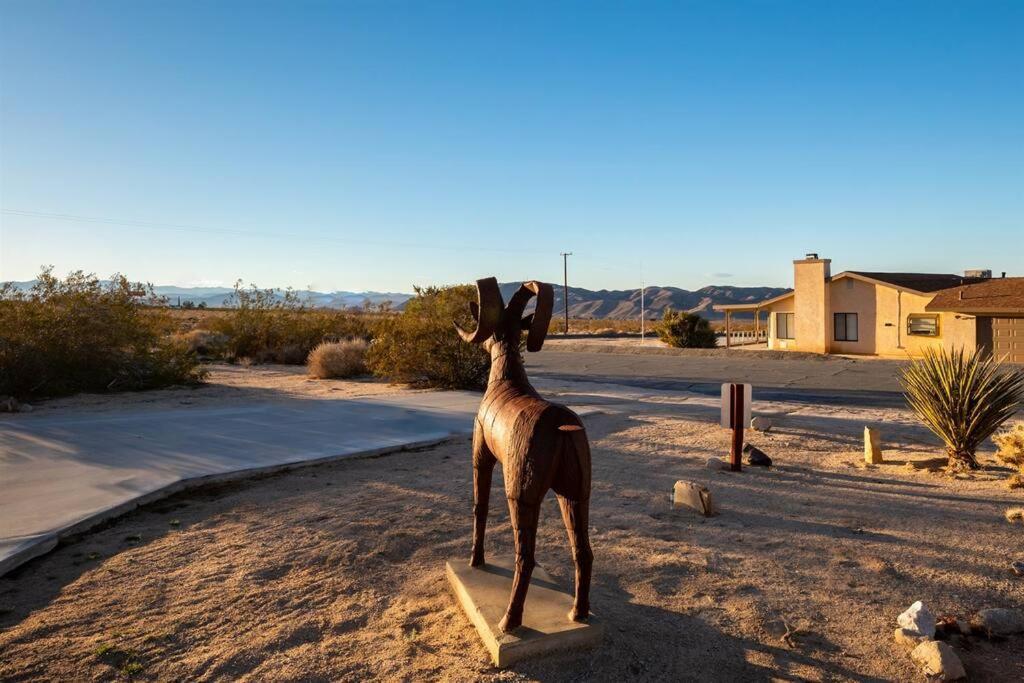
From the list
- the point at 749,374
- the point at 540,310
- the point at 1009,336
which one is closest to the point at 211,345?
the point at 749,374

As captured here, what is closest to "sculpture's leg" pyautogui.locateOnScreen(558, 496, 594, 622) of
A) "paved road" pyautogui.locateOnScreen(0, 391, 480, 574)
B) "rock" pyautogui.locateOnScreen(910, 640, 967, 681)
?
"rock" pyautogui.locateOnScreen(910, 640, 967, 681)

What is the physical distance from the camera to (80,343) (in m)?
16.0

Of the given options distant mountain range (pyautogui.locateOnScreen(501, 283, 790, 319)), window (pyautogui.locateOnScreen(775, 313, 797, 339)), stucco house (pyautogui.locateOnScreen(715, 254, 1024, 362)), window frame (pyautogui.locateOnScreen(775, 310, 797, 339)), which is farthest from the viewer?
distant mountain range (pyautogui.locateOnScreen(501, 283, 790, 319))

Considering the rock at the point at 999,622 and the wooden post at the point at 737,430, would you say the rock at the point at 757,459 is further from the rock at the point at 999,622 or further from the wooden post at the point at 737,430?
the rock at the point at 999,622

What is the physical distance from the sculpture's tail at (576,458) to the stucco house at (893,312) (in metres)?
25.5

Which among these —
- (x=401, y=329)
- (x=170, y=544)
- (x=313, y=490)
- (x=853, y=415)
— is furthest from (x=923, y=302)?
(x=170, y=544)

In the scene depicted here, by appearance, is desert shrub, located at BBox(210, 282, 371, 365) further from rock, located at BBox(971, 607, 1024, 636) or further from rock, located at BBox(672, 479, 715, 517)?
rock, located at BBox(971, 607, 1024, 636)

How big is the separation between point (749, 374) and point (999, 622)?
18323mm

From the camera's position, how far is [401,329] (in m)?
18.0

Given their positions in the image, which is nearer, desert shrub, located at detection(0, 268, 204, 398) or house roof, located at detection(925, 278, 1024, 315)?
desert shrub, located at detection(0, 268, 204, 398)

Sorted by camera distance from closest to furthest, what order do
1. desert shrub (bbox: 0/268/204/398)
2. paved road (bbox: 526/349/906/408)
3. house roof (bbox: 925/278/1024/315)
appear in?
desert shrub (bbox: 0/268/204/398) < paved road (bbox: 526/349/906/408) < house roof (bbox: 925/278/1024/315)

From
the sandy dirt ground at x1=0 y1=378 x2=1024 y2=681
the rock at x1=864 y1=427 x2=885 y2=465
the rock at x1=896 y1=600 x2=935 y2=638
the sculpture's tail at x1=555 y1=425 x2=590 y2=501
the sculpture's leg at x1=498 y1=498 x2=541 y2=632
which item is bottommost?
the sandy dirt ground at x1=0 y1=378 x2=1024 y2=681

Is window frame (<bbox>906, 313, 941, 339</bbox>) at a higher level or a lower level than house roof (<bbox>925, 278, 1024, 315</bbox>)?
lower

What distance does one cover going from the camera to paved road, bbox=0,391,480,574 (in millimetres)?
6488
